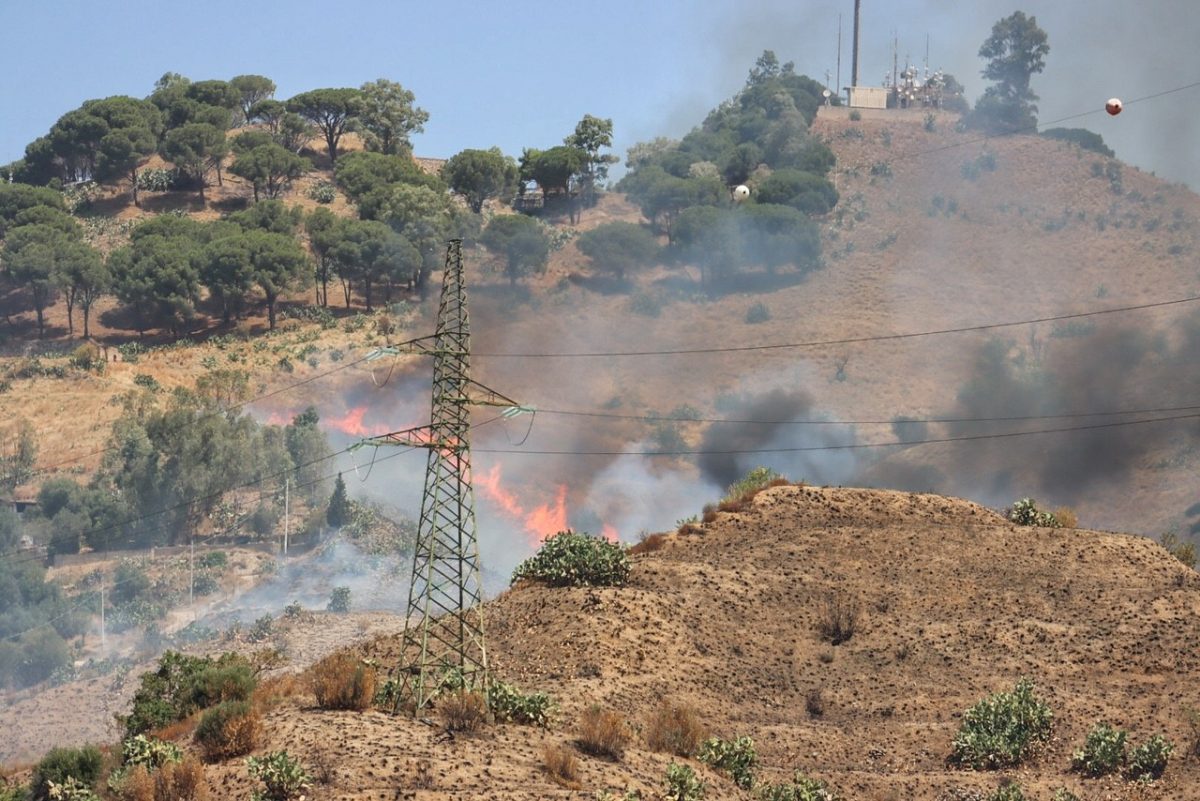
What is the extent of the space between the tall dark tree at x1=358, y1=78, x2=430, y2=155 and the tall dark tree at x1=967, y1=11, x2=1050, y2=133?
5966cm

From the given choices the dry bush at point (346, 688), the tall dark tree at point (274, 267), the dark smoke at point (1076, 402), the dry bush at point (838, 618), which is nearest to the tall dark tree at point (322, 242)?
the tall dark tree at point (274, 267)

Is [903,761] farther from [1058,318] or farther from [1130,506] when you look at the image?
[1058,318]

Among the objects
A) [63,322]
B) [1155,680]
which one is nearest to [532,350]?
[63,322]

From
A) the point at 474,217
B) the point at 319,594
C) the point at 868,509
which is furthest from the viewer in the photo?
the point at 474,217

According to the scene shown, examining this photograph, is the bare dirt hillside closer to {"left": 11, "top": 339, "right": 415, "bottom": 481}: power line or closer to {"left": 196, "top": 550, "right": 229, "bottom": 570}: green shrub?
{"left": 196, "top": 550, "right": 229, "bottom": 570}: green shrub

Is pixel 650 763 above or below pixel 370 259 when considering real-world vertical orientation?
below

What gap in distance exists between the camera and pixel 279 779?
3291cm

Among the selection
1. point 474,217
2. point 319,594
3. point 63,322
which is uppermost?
point 474,217

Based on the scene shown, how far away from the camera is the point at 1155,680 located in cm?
4481

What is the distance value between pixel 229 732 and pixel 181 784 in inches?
87.5

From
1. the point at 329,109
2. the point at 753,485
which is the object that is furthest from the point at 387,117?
the point at 753,485

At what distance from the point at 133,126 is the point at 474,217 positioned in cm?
3766

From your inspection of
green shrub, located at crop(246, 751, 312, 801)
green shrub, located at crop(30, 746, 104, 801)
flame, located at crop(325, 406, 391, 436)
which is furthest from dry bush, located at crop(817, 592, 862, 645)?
flame, located at crop(325, 406, 391, 436)

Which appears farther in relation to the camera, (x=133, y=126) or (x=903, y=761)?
(x=133, y=126)
